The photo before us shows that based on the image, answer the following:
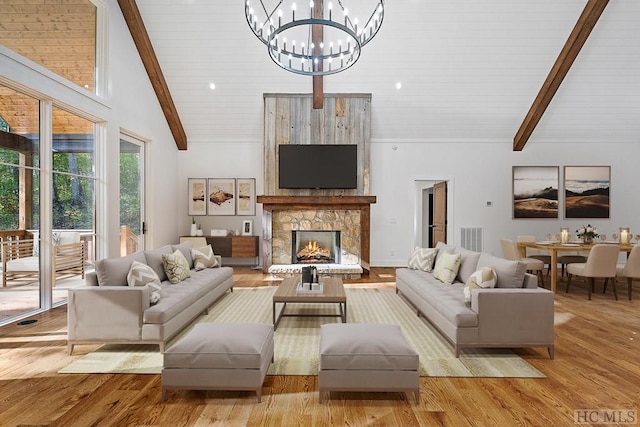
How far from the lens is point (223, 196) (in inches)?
324

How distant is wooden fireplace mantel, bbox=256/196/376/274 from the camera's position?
7.12 m

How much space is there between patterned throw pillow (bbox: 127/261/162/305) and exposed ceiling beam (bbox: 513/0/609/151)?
296 inches

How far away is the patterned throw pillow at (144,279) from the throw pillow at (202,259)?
148 centimetres

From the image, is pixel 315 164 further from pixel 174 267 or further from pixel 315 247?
pixel 174 267

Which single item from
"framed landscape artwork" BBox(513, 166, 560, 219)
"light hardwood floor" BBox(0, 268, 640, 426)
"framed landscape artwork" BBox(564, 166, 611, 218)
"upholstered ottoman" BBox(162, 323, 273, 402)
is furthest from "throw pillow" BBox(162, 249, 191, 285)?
"framed landscape artwork" BBox(564, 166, 611, 218)

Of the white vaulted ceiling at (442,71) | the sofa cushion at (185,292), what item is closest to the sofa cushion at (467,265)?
the sofa cushion at (185,292)

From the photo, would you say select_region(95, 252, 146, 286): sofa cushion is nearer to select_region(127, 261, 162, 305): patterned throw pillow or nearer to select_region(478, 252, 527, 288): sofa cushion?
select_region(127, 261, 162, 305): patterned throw pillow

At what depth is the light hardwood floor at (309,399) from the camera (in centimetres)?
224

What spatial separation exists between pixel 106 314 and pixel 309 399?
2.00m

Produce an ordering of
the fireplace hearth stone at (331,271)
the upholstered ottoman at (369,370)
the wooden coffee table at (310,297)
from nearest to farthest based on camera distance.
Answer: the upholstered ottoman at (369,370) < the wooden coffee table at (310,297) < the fireplace hearth stone at (331,271)

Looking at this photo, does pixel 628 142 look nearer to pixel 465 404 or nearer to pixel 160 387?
pixel 465 404

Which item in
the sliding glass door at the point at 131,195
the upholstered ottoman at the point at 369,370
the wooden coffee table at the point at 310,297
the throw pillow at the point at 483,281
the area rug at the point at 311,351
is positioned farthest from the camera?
the sliding glass door at the point at 131,195

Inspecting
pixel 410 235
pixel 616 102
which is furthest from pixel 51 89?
pixel 616 102

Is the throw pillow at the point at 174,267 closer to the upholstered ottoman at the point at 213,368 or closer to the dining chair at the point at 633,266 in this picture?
the upholstered ottoman at the point at 213,368
